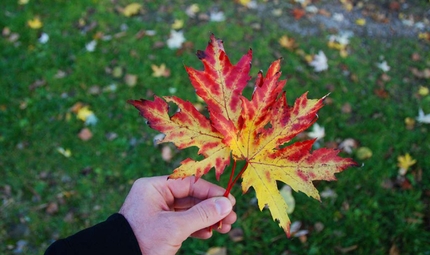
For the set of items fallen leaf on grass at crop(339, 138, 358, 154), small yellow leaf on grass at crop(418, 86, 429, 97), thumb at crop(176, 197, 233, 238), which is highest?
thumb at crop(176, 197, 233, 238)

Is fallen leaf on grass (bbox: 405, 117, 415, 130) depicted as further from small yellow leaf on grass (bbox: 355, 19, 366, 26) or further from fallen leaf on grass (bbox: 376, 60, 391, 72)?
small yellow leaf on grass (bbox: 355, 19, 366, 26)

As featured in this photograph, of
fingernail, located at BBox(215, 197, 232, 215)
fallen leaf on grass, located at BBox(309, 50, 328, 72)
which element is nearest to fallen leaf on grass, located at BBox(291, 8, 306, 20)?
fallen leaf on grass, located at BBox(309, 50, 328, 72)

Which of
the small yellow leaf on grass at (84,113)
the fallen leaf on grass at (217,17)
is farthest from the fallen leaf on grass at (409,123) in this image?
the small yellow leaf on grass at (84,113)

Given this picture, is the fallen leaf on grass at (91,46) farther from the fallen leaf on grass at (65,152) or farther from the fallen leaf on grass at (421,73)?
the fallen leaf on grass at (421,73)

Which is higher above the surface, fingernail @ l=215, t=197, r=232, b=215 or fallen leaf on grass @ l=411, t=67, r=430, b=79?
fingernail @ l=215, t=197, r=232, b=215

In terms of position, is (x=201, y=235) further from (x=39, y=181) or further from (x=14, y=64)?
(x=14, y=64)

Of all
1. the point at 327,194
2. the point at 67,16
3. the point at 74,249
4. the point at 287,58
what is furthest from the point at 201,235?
the point at 67,16
